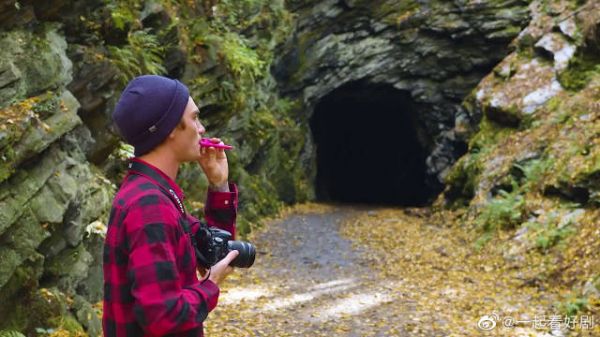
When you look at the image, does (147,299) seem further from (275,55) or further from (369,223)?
(275,55)

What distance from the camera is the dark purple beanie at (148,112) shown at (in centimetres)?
220

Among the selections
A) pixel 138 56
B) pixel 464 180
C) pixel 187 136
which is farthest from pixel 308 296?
pixel 464 180

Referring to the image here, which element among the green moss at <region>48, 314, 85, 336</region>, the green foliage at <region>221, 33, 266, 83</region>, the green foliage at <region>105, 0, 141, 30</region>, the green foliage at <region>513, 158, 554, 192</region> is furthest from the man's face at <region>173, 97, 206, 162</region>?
the green foliage at <region>221, 33, 266, 83</region>

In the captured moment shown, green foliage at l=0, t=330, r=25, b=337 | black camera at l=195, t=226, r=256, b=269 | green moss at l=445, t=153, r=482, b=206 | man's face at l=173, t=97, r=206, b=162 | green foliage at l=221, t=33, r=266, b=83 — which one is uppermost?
man's face at l=173, t=97, r=206, b=162

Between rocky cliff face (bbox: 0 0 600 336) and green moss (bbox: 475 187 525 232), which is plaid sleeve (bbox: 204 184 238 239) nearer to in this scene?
rocky cliff face (bbox: 0 0 600 336)

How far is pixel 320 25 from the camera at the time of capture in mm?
22328

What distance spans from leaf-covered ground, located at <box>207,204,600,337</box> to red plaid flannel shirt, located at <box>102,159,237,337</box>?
17.4 ft

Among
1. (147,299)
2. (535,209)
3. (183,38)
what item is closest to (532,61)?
(535,209)

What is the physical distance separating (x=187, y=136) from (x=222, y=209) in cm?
53

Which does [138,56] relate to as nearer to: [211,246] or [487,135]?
[211,246]

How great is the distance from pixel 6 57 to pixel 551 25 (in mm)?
16254

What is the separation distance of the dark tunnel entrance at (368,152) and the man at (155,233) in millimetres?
24389

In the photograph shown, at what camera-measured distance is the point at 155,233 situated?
2008 millimetres

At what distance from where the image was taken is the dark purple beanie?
2.20 metres
